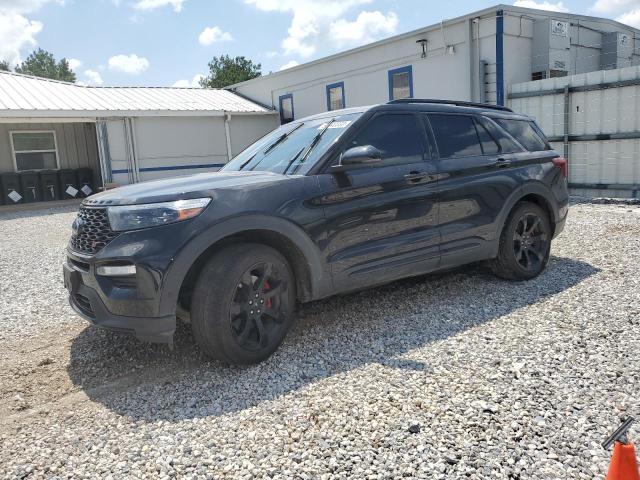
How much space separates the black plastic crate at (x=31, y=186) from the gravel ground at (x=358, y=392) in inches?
569

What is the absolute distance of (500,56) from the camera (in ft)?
39.9

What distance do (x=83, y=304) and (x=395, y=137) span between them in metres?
2.76

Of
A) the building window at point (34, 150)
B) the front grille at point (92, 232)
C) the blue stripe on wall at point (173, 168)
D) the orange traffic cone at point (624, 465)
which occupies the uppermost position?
the building window at point (34, 150)

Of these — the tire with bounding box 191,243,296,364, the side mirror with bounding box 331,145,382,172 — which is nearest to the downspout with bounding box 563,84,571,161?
the side mirror with bounding box 331,145,382,172

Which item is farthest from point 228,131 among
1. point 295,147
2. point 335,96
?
point 295,147

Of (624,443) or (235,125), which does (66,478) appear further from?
(235,125)

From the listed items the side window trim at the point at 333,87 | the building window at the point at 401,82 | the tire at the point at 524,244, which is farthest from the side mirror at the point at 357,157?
the side window trim at the point at 333,87

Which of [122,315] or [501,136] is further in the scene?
[501,136]

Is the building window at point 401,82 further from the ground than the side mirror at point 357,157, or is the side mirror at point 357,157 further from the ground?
the building window at point 401,82

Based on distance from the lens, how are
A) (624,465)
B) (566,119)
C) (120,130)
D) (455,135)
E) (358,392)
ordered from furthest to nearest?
(120,130) → (566,119) → (455,135) → (358,392) → (624,465)

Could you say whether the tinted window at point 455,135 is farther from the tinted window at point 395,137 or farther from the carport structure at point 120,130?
the carport structure at point 120,130

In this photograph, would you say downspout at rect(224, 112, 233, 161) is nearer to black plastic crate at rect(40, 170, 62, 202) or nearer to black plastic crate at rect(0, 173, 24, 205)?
black plastic crate at rect(40, 170, 62, 202)

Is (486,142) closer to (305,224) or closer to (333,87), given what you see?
(305,224)

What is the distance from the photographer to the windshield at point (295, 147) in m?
4.16
